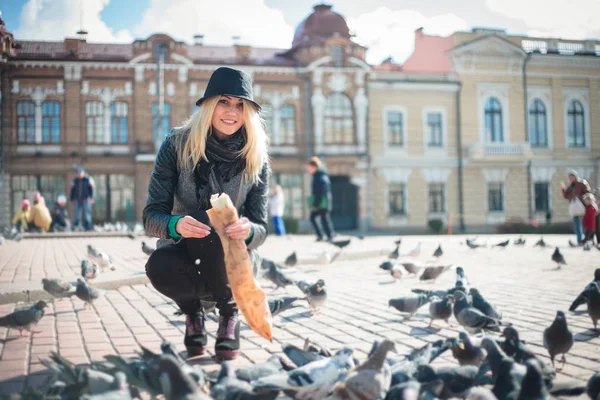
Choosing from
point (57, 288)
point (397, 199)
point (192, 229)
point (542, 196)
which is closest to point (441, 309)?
point (192, 229)

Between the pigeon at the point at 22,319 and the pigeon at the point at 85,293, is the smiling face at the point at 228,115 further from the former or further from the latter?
the pigeon at the point at 85,293

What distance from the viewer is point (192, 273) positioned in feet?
12.0

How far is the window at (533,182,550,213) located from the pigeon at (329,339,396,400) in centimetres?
3099

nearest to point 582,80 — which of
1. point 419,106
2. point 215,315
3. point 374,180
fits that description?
point 419,106

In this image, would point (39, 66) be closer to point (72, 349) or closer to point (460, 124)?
point (460, 124)

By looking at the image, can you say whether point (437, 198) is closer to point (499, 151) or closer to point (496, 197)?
point (496, 197)

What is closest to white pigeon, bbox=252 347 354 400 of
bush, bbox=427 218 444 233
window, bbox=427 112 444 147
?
bush, bbox=427 218 444 233

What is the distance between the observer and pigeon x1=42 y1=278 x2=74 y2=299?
5.42 metres

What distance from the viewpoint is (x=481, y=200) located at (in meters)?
30.1

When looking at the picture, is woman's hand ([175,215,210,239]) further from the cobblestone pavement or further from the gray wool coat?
the cobblestone pavement

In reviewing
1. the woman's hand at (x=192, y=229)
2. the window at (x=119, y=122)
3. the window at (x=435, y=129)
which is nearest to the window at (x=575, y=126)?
the window at (x=435, y=129)

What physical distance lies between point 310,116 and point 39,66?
1339cm

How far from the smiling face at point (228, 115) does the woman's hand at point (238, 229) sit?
681mm

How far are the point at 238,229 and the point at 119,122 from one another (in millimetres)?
25737
